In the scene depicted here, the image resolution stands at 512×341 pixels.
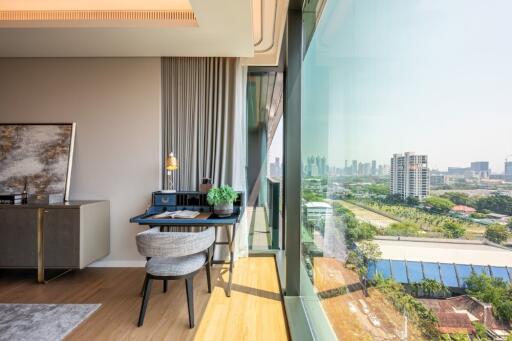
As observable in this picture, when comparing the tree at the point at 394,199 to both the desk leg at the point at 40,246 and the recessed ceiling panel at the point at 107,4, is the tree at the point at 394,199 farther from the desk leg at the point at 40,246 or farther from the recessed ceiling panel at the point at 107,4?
the desk leg at the point at 40,246

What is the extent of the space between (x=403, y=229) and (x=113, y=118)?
360 cm

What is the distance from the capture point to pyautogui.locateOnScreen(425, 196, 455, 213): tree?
60cm

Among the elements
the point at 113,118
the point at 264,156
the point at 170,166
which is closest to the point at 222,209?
the point at 170,166

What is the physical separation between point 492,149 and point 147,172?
349 cm

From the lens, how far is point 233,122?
11.5ft

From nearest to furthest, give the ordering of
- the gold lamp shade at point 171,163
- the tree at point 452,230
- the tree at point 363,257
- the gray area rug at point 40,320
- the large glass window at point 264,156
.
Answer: the tree at point 452,230
the tree at point 363,257
the gray area rug at point 40,320
the gold lamp shade at point 171,163
the large glass window at point 264,156

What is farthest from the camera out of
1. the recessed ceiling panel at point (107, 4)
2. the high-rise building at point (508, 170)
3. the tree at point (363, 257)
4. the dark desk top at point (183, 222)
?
the recessed ceiling panel at point (107, 4)

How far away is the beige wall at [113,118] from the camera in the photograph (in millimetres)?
3463

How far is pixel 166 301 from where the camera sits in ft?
8.41

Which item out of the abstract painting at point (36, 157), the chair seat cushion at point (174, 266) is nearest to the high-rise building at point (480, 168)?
the chair seat cushion at point (174, 266)

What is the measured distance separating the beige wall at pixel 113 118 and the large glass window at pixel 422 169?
8.76 ft

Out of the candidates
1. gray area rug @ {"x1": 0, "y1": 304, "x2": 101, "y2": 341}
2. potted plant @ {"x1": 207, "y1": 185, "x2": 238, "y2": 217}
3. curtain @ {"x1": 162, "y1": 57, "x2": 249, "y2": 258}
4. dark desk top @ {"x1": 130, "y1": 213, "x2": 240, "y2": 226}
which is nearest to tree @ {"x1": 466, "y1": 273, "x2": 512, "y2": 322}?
dark desk top @ {"x1": 130, "y1": 213, "x2": 240, "y2": 226}

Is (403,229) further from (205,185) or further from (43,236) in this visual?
(43,236)

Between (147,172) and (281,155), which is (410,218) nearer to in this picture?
(281,155)
